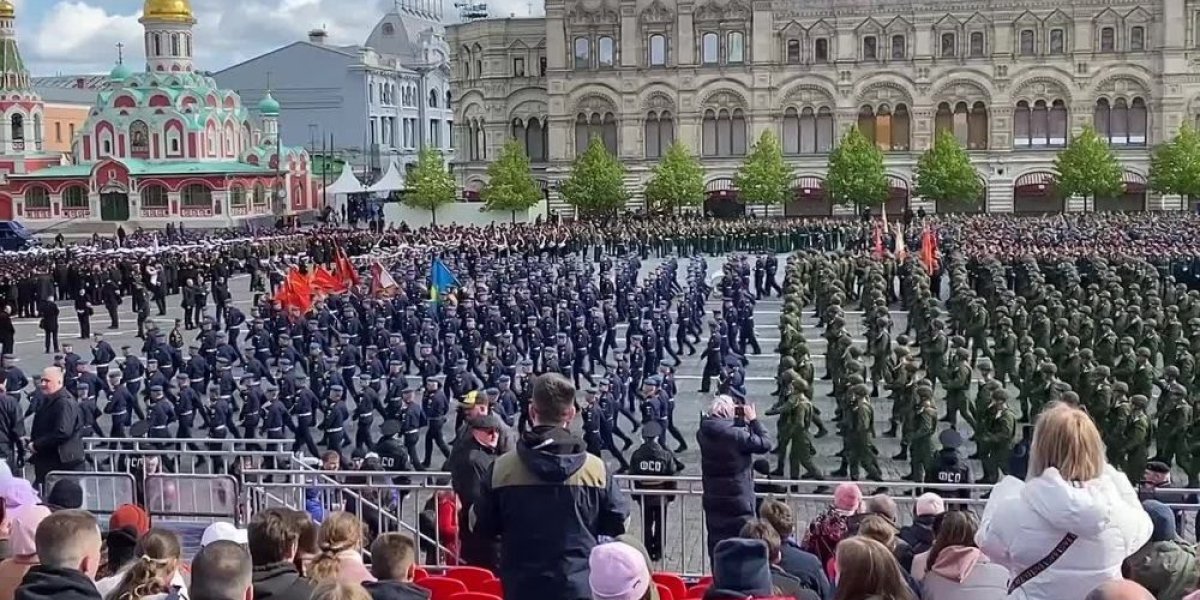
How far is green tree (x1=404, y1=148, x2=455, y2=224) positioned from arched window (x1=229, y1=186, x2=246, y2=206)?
8.60 meters

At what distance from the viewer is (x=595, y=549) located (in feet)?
17.0

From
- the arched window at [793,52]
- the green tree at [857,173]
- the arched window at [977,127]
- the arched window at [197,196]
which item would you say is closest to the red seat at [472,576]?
the green tree at [857,173]

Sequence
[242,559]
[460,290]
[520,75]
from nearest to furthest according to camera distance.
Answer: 1. [242,559]
2. [460,290]
3. [520,75]

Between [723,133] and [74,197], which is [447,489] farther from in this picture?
[74,197]

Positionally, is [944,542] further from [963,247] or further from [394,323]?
[963,247]

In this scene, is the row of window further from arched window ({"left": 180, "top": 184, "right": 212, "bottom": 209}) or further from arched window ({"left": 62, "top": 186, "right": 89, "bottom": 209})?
arched window ({"left": 62, "top": 186, "right": 89, "bottom": 209})

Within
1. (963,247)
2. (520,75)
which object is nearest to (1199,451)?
(963,247)

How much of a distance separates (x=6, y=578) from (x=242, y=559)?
156 centimetres

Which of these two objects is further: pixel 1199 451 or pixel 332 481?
pixel 1199 451

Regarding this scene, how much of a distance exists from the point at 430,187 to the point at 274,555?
55967mm

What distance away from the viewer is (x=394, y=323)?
24.6 meters

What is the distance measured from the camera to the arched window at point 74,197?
64938 millimetres

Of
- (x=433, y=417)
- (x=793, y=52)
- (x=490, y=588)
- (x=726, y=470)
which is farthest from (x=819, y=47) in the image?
(x=490, y=588)

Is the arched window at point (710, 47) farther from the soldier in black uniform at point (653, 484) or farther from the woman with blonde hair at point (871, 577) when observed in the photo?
the woman with blonde hair at point (871, 577)
